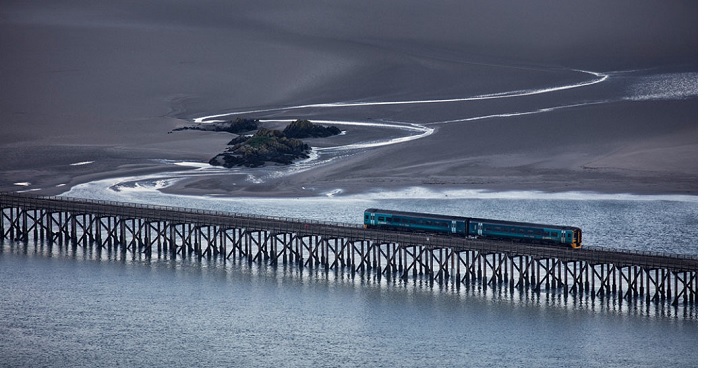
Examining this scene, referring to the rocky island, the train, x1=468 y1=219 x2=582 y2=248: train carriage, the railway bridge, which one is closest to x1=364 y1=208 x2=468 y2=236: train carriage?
the train

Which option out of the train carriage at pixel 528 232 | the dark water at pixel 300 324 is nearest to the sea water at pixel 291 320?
the dark water at pixel 300 324

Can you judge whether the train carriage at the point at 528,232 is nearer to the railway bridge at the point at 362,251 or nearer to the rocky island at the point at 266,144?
the railway bridge at the point at 362,251

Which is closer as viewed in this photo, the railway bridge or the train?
the railway bridge

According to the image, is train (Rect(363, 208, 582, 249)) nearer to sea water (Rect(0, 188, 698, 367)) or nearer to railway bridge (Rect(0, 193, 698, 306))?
railway bridge (Rect(0, 193, 698, 306))

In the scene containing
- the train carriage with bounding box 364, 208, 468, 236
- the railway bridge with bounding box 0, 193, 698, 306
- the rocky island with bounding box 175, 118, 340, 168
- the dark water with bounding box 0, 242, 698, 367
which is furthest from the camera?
the rocky island with bounding box 175, 118, 340, 168

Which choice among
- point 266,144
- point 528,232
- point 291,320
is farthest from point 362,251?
point 266,144
